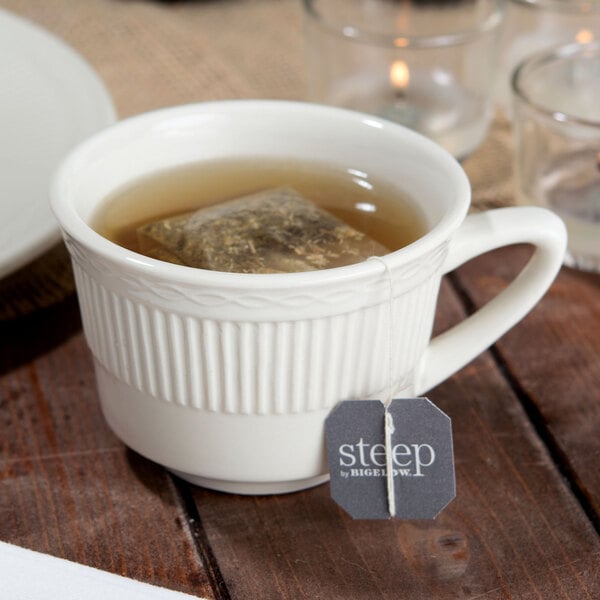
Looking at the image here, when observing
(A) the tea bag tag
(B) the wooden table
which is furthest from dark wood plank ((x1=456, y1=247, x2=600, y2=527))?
(A) the tea bag tag

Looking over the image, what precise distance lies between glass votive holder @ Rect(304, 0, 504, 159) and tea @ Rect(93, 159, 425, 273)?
1.11ft

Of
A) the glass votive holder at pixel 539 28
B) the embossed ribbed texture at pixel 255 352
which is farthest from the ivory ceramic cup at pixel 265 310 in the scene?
the glass votive holder at pixel 539 28

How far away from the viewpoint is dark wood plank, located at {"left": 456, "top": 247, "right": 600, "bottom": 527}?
0.66 metres

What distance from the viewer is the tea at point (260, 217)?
1.91 feet

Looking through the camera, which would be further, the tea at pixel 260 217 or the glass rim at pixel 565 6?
the glass rim at pixel 565 6

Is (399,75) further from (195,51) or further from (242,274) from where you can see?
(242,274)

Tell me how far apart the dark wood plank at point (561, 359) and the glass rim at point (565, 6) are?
30cm

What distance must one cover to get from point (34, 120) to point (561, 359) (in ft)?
1.55

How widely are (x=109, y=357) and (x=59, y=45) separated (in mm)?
441

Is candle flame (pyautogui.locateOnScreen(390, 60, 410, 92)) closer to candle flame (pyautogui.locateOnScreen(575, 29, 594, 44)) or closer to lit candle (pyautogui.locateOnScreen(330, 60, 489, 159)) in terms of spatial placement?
lit candle (pyautogui.locateOnScreen(330, 60, 489, 159))

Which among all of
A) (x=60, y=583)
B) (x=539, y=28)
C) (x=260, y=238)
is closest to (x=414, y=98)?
(x=539, y=28)

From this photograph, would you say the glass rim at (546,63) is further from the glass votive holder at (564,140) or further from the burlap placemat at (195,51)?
the burlap placemat at (195,51)

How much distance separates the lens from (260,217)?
2.01ft

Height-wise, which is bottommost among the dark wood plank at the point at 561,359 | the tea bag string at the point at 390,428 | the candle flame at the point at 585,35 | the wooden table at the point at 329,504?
the dark wood plank at the point at 561,359
